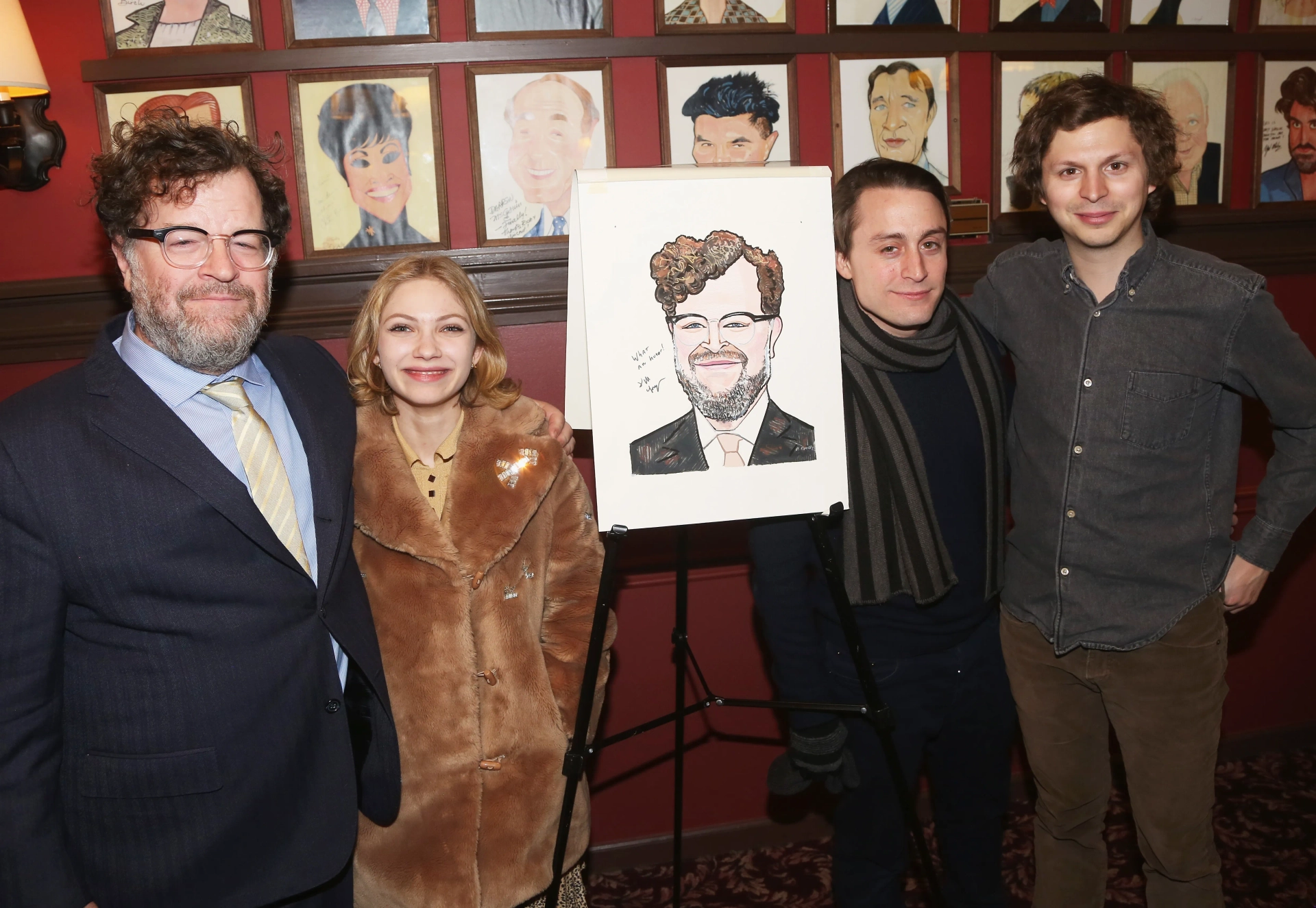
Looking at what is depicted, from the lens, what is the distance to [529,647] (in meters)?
1.87

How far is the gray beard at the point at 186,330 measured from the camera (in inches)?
60.8

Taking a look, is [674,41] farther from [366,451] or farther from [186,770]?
[186,770]

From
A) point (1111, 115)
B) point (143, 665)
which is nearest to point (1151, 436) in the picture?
point (1111, 115)

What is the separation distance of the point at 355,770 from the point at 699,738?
1.36m

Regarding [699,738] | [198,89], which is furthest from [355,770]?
[198,89]

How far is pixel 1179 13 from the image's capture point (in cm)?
278

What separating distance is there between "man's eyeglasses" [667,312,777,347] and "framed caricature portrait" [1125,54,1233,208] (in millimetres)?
1839

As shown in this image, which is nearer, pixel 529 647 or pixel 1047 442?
pixel 529 647

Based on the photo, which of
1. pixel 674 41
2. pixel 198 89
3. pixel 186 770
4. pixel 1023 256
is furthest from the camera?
pixel 674 41

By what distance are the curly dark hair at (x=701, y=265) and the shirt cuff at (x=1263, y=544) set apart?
1242mm

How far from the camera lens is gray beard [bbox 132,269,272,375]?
5.07 ft

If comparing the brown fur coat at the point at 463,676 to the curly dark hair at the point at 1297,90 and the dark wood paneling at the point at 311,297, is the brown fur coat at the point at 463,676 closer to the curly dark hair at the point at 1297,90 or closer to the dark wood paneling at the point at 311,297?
the dark wood paneling at the point at 311,297

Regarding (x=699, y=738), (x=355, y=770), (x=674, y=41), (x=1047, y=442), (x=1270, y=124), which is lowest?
(x=699, y=738)

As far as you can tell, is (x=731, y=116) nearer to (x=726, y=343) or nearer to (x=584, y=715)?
(x=726, y=343)
